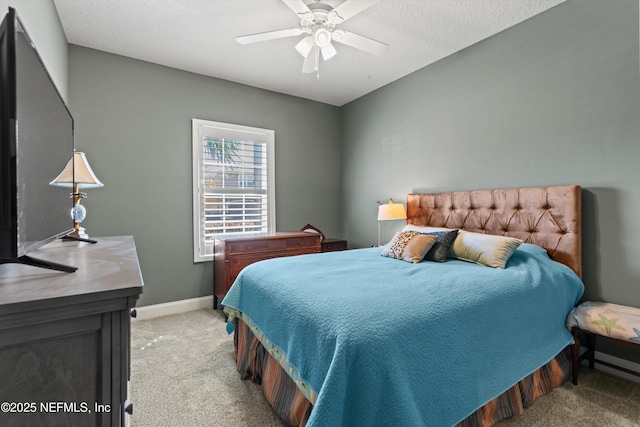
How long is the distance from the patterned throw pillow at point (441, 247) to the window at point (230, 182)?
2247 millimetres

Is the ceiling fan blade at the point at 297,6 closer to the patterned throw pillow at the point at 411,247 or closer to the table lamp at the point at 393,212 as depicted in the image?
the patterned throw pillow at the point at 411,247

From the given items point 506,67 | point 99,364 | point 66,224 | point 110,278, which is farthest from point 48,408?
point 506,67

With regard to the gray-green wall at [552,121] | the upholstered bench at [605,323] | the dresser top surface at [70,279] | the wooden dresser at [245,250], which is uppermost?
the gray-green wall at [552,121]

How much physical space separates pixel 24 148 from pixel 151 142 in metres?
2.65

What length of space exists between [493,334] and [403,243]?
41.5 inches

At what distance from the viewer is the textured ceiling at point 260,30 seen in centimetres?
230

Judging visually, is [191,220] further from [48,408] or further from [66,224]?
[48,408]

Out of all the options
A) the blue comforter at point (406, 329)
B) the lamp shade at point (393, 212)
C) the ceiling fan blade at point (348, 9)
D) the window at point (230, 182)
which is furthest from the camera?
the window at point (230, 182)

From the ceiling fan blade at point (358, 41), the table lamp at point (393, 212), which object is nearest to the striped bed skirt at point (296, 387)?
the table lamp at point (393, 212)

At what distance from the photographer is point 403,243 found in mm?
2432

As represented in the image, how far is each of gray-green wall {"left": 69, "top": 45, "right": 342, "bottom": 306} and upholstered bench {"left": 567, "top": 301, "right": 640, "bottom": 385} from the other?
10.8ft

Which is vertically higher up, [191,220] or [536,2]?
[536,2]

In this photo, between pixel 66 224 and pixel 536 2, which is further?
pixel 536 2

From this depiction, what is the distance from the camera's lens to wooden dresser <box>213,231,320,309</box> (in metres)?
3.15
